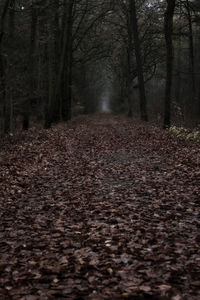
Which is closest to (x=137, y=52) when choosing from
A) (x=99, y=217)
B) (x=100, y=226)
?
(x=99, y=217)

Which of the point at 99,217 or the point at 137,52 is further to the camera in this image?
the point at 137,52

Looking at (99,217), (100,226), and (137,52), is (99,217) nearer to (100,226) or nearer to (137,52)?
(100,226)

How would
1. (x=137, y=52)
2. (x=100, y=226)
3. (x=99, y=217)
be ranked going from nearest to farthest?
(x=100, y=226) < (x=99, y=217) < (x=137, y=52)

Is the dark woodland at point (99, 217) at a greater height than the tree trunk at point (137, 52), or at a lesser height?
lesser

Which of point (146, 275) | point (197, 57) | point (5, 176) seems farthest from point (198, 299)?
point (197, 57)

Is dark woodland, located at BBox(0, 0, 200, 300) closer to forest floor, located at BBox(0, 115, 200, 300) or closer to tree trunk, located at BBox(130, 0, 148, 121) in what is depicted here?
forest floor, located at BBox(0, 115, 200, 300)

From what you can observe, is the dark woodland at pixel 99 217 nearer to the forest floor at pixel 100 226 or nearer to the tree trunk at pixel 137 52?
the forest floor at pixel 100 226

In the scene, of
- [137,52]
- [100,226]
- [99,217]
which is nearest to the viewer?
[100,226]

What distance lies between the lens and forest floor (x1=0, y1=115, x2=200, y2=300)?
448 cm

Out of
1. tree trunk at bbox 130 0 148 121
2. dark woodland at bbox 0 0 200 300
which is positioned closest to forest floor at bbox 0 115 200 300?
dark woodland at bbox 0 0 200 300

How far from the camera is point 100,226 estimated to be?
21.5 feet

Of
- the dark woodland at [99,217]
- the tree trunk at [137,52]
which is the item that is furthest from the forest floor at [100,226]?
the tree trunk at [137,52]

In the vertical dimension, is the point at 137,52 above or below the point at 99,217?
above

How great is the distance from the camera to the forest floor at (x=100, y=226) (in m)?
4.48
